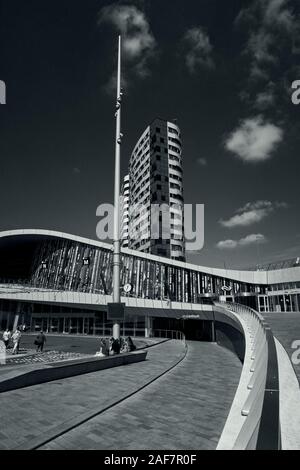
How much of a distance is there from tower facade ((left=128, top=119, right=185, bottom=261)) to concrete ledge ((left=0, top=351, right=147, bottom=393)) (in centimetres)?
6025

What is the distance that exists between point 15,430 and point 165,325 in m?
32.3

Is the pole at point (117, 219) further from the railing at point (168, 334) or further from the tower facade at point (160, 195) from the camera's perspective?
the tower facade at point (160, 195)

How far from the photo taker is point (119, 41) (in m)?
22.2

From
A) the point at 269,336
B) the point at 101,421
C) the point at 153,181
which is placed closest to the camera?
the point at 101,421

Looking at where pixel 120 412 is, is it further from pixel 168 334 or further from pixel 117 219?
pixel 168 334

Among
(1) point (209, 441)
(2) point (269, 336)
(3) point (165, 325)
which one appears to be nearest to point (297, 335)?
(2) point (269, 336)

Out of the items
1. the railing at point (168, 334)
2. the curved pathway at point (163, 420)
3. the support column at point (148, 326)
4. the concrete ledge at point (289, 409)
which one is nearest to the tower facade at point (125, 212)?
the support column at point (148, 326)

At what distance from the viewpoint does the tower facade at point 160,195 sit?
254 feet

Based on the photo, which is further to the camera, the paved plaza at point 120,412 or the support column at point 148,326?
the support column at point 148,326

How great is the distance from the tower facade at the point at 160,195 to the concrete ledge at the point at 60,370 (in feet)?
198

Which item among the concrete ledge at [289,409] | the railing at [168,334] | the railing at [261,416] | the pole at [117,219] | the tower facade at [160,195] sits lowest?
the railing at [168,334]

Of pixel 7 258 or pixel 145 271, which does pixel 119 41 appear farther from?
pixel 7 258

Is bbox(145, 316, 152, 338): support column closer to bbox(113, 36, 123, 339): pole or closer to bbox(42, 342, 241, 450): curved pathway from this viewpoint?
bbox(113, 36, 123, 339): pole

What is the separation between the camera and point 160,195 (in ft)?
264
